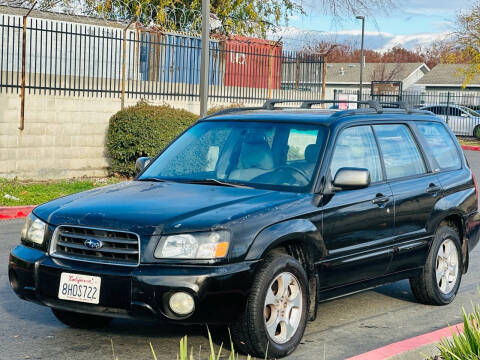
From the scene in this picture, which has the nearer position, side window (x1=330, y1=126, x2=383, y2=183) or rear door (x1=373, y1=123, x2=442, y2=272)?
side window (x1=330, y1=126, x2=383, y2=183)

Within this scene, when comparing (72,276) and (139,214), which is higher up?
(139,214)

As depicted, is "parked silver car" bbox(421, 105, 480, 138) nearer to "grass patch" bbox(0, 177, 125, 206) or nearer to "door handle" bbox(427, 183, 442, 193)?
"grass patch" bbox(0, 177, 125, 206)

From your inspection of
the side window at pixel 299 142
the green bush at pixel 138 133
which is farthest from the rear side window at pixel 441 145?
the green bush at pixel 138 133

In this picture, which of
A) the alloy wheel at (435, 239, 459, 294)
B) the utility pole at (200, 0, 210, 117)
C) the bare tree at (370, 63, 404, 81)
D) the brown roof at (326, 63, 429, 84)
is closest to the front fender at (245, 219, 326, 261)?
the alloy wheel at (435, 239, 459, 294)

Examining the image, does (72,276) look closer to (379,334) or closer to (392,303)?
(379,334)

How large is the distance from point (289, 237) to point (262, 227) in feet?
0.91

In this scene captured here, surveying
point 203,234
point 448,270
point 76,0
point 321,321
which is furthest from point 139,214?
point 76,0

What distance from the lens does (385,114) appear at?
25.4 ft

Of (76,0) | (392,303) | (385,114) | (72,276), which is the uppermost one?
(76,0)

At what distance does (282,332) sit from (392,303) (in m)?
2.33

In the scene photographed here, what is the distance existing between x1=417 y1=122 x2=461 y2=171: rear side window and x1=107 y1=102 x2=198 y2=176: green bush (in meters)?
11.0

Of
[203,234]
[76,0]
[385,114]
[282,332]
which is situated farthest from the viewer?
[76,0]

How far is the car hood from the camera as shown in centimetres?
566

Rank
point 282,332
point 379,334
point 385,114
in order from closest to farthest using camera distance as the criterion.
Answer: point 282,332
point 379,334
point 385,114
